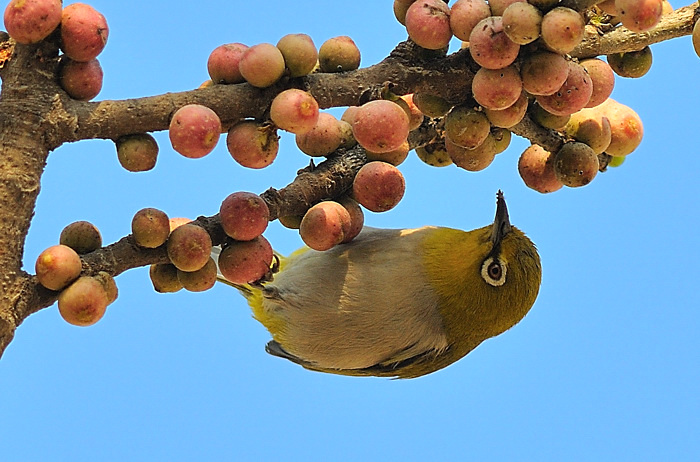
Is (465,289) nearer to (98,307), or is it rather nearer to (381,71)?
(381,71)

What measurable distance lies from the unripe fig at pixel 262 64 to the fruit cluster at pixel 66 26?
27cm

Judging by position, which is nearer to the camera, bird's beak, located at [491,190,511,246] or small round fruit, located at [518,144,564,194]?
small round fruit, located at [518,144,564,194]

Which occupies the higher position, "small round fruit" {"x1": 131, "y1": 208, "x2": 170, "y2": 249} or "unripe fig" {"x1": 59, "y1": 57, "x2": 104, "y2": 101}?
"unripe fig" {"x1": 59, "y1": 57, "x2": 104, "y2": 101}

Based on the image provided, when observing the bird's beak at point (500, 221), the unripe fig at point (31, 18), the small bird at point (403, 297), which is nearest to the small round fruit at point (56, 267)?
the unripe fig at point (31, 18)

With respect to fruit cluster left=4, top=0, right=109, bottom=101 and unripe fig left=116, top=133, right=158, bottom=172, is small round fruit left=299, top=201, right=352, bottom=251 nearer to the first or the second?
unripe fig left=116, top=133, right=158, bottom=172

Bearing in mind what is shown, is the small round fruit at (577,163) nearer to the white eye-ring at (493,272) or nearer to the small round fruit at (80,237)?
the white eye-ring at (493,272)

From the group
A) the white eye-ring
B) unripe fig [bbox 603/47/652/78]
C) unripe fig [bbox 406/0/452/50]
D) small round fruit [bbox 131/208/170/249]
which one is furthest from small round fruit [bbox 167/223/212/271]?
the white eye-ring

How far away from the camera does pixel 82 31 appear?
1.52 m

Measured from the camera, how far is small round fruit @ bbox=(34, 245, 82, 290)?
149 cm

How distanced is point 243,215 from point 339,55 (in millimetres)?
415

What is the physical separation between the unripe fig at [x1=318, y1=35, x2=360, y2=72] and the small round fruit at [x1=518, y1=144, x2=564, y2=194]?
53 centimetres

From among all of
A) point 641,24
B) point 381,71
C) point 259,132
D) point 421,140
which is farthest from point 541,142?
point 259,132

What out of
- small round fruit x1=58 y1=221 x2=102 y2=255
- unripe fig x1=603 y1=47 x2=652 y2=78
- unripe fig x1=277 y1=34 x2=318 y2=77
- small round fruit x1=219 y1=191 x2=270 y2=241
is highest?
unripe fig x1=603 y1=47 x2=652 y2=78

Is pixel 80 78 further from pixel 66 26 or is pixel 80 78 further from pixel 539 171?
pixel 539 171
